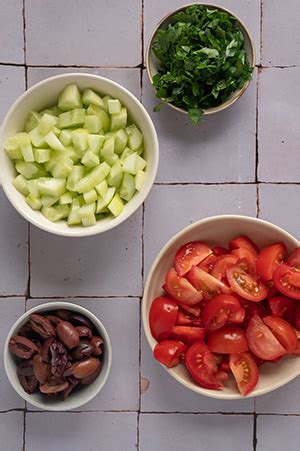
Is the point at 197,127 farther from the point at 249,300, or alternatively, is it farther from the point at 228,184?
the point at 249,300

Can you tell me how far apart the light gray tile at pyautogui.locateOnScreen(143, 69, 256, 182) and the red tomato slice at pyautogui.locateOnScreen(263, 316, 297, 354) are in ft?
0.99

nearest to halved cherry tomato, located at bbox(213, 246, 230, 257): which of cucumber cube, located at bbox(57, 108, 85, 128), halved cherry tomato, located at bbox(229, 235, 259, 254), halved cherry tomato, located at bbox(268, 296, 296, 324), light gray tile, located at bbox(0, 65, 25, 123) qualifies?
halved cherry tomato, located at bbox(229, 235, 259, 254)

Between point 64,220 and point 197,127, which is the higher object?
point 197,127

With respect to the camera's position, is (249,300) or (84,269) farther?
(84,269)

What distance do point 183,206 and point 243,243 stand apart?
15cm

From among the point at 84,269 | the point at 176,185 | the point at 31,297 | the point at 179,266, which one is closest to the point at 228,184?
the point at 176,185

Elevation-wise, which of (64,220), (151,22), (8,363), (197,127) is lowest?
(8,363)

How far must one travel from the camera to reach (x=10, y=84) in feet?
4.63

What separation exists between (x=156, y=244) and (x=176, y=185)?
125 millimetres

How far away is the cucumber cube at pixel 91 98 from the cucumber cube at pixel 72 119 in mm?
18

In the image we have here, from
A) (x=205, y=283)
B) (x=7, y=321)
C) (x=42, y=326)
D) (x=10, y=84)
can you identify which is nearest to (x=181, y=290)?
(x=205, y=283)

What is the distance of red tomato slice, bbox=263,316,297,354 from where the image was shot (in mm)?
1289

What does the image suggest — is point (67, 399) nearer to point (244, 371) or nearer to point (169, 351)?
point (169, 351)

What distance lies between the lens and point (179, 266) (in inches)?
52.5
